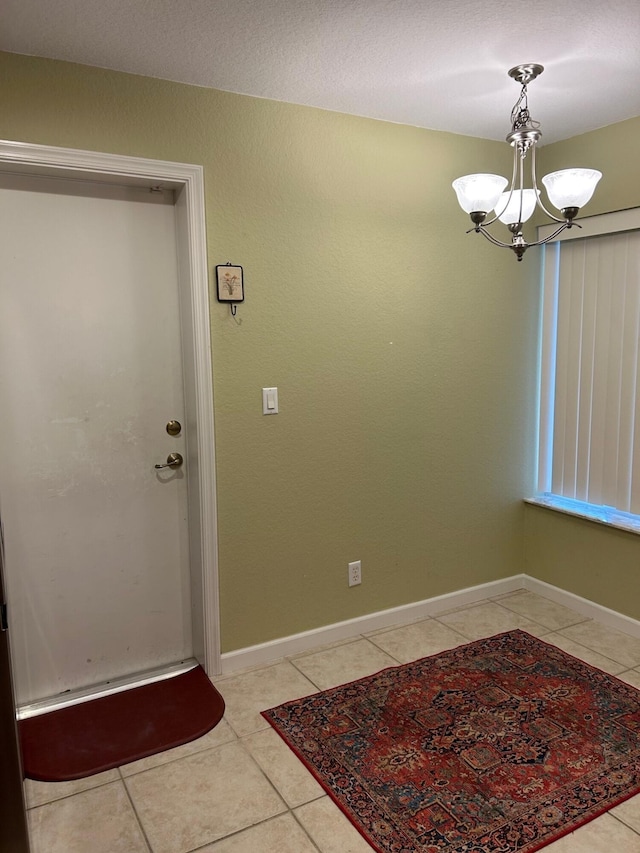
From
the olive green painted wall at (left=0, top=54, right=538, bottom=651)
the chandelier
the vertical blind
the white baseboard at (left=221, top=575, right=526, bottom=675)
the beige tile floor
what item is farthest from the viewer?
the vertical blind

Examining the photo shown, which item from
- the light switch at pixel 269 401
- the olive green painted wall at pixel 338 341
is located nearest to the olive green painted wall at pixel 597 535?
the olive green painted wall at pixel 338 341

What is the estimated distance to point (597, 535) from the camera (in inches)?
130

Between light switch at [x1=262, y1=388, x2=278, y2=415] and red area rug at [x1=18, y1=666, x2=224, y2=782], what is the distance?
3.91 ft

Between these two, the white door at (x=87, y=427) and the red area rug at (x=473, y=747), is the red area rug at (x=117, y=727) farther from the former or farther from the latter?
the red area rug at (x=473, y=747)

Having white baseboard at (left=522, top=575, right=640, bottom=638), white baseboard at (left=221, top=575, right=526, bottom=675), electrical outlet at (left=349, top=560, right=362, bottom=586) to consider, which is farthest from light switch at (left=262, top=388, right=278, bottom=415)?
white baseboard at (left=522, top=575, right=640, bottom=638)

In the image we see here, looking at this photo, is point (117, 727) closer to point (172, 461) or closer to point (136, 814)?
point (136, 814)

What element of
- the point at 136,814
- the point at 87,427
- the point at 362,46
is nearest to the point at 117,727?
the point at 136,814

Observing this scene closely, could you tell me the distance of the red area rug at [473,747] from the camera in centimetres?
196

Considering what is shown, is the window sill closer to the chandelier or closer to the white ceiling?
the chandelier

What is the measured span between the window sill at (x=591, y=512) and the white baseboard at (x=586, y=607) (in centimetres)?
44

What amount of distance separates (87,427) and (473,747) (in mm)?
1901

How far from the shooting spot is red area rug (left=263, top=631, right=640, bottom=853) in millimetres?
1959

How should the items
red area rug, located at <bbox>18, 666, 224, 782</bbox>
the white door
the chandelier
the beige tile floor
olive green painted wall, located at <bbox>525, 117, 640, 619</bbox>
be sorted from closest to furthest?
the beige tile floor, the chandelier, red area rug, located at <bbox>18, 666, 224, 782</bbox>, the white door, olive green painted wall, located at <bbox>525, 117, 640, 619</bbox>

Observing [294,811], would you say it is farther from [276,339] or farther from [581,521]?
[581,521]
